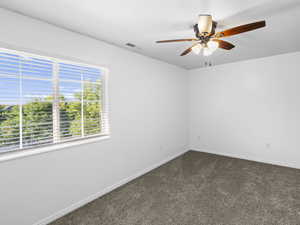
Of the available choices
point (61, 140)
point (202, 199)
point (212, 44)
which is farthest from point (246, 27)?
point (61, 140)

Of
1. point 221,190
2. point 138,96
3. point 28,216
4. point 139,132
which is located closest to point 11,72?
point 28,216

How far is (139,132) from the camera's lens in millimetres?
3211

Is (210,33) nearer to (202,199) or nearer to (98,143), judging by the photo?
(98,143)

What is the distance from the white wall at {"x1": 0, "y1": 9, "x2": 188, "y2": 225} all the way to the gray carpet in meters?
0.31

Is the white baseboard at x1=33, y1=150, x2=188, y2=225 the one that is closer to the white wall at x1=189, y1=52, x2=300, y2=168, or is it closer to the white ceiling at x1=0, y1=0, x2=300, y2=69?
the white wall at x1=189, y1=52, x2=300, y2=168

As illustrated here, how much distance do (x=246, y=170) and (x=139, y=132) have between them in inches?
96.6

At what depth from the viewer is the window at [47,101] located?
1733 millimetres

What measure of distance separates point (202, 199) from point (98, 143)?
184 centimetres

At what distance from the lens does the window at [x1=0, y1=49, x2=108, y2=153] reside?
1733mm

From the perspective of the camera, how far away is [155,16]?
185 cm

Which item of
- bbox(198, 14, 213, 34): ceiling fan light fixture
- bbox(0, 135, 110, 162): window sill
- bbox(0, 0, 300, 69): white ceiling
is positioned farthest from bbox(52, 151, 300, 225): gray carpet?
bbox(0, 0, 300, 69): white ceiling

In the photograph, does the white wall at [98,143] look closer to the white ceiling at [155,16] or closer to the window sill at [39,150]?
the window sill at [39,150]

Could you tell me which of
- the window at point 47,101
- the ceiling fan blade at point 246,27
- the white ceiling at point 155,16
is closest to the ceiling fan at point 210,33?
the ceiling fan blade at point 246,27

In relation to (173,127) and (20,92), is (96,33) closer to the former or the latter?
(20,92)
